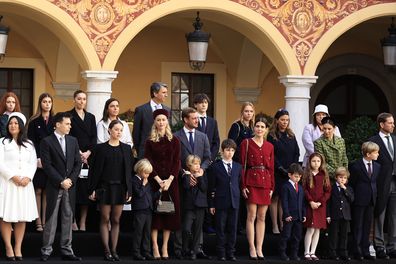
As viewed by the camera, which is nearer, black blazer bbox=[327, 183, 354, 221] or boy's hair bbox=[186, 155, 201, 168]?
boy's hair bbox=[186, 155, 201, 168]

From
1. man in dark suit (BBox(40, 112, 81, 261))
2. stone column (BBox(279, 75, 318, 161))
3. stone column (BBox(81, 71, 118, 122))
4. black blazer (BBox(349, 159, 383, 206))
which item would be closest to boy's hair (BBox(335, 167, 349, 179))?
black blazer (BBox(349, 159, 383, 206))

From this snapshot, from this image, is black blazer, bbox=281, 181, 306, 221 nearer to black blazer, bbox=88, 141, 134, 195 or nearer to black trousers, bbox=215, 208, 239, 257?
black trousers, bbox=215, 208, 239, 257

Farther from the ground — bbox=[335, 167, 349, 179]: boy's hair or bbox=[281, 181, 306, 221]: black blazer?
bbox=[335, 167, 349, 179]: boy's hair

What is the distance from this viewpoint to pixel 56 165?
1512 centimetres

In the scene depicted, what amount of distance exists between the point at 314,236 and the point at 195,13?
507 cm

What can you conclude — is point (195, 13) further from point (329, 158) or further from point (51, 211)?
point (51, 211)

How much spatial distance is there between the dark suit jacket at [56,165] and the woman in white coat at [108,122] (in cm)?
83

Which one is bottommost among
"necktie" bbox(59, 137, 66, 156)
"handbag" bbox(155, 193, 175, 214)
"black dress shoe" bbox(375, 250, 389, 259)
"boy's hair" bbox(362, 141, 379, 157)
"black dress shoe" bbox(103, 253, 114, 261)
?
"black dress shoe" bbox(103, 253, 114, 261)

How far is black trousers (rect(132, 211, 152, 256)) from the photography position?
15.3m

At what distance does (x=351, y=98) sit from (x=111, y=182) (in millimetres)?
9415

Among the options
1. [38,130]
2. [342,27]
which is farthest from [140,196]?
[342,27]

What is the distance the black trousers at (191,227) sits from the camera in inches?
618

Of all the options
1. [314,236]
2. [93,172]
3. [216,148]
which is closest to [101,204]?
[93,172]

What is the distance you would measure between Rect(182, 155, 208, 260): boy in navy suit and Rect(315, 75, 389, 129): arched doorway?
8169 millimetres
